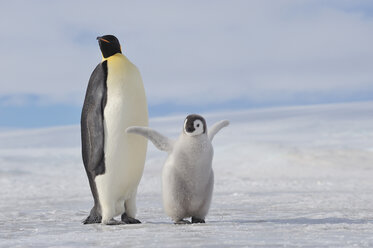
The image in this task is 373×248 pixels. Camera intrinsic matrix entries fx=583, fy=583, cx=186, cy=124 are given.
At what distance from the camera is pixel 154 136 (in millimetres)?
4832

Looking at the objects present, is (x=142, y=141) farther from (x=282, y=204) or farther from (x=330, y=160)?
(x=330, y=160)

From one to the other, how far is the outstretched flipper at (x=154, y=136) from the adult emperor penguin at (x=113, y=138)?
0.22 meters

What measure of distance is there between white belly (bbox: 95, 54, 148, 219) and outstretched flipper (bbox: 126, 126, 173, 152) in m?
0.22

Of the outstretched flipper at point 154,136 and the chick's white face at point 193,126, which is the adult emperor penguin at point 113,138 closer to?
the outstretched flipper at point 154,136

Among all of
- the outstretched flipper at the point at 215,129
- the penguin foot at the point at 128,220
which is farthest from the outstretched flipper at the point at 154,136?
the penguin foot at the point at 128,220

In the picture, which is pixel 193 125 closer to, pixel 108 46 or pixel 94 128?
pixel 94 128

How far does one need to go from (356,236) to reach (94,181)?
2283mm

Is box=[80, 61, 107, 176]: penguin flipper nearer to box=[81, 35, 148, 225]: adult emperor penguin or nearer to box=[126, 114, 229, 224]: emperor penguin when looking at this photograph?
box=[81, 35, 148, 225]: adult emperor penguin

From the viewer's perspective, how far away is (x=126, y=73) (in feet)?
16.9

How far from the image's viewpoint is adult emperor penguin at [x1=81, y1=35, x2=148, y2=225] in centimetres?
499

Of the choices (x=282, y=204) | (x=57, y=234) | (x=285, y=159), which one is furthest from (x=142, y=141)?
(x=285, y=159)

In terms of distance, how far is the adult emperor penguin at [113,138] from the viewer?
4.99 metres

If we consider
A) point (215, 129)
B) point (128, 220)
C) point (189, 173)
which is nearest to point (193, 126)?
point (189, 173)

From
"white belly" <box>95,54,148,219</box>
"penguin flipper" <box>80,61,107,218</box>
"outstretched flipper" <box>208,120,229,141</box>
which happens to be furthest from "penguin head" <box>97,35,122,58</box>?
"outstretched flipper" <box>208,120,229,141</box>
